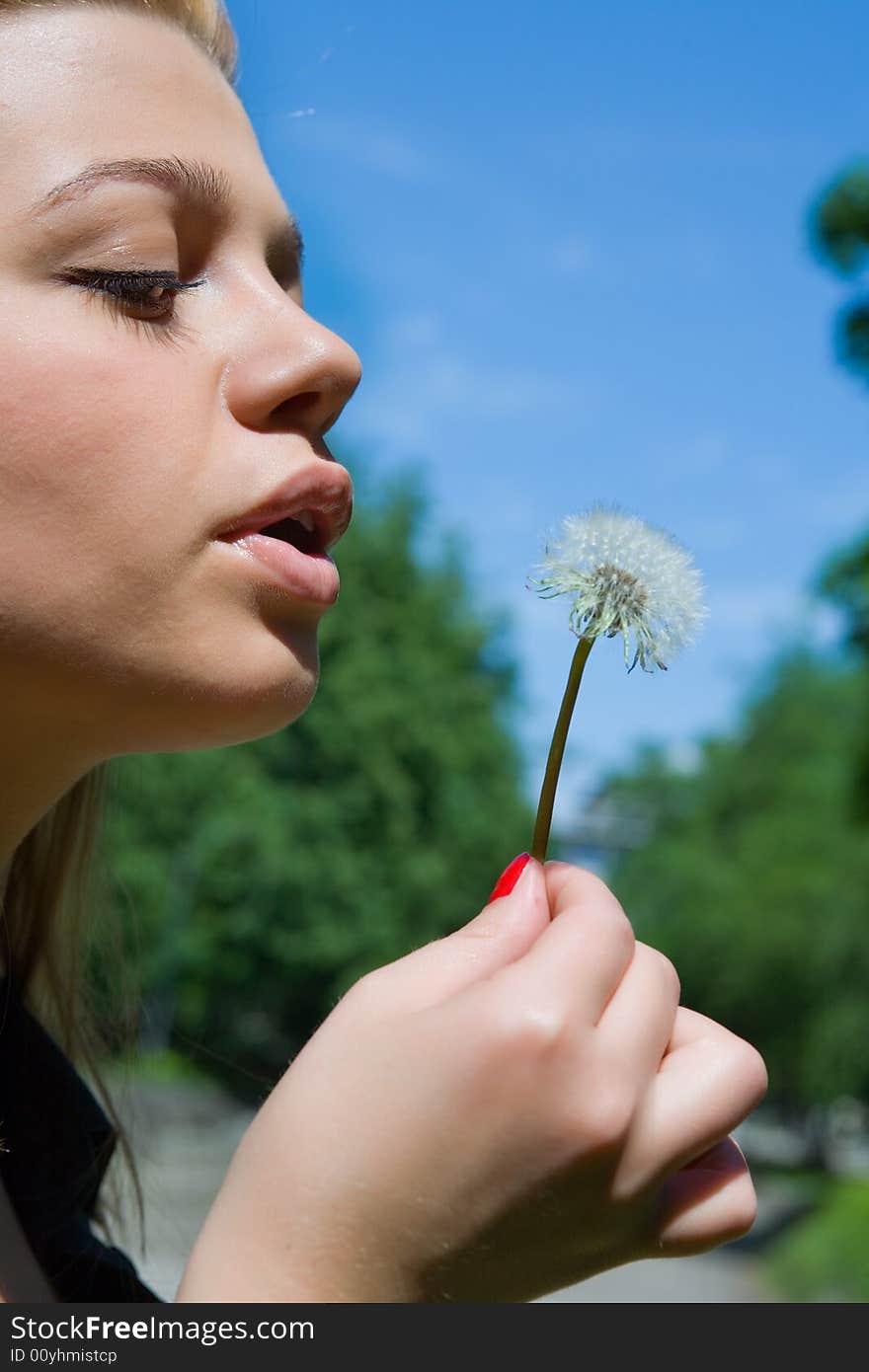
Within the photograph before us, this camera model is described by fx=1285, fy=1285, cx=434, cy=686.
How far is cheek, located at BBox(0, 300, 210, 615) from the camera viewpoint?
50.2 inches

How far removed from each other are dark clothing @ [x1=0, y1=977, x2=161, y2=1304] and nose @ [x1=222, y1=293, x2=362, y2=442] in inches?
36.3

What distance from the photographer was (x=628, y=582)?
4.17 ft

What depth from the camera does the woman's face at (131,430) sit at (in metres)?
1.28

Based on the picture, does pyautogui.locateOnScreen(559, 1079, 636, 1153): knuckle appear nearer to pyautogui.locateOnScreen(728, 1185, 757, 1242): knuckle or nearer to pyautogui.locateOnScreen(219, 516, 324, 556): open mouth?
pyautogui.locateOnScreen(728, 1185, 757, 1242): knuckle

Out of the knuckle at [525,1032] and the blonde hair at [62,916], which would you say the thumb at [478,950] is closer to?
the knuckle at [525,1032]

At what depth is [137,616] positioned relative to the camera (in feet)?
4.29

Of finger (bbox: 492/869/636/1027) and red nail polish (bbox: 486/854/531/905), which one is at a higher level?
red nail polish (bbox: 486/854/531/905)

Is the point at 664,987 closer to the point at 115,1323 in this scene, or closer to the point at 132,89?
the point at 115,1323

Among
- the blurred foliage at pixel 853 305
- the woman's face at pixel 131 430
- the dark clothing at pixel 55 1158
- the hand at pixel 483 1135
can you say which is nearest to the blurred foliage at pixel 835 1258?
the blurred foliage at pixel 853 305

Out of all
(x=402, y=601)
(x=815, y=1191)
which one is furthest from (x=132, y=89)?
(x=815, y=1191)

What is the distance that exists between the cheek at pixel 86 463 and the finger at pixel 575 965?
1.76 ft

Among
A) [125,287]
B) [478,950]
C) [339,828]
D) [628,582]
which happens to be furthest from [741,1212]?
[339,828]

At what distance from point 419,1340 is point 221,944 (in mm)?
23512

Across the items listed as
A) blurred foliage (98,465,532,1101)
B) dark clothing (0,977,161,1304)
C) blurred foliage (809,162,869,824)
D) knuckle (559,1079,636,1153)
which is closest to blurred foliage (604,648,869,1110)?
blurred foliage (98,465,532,1101)
